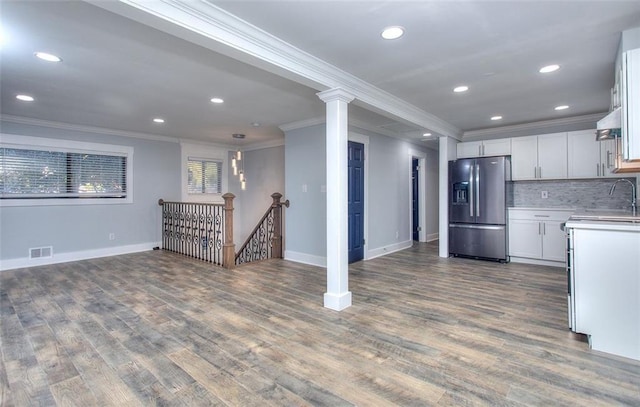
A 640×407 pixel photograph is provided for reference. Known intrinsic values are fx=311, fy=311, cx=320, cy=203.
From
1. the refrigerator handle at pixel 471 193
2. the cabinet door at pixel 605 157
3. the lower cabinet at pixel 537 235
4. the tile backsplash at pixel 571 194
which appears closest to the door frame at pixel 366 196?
the refrigerator handle at pixel 471 193

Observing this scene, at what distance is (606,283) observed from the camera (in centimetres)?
243

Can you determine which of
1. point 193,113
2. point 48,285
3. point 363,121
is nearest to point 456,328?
point 363,121

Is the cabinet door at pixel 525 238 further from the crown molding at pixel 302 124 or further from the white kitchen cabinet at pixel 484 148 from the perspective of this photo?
the crown molding at pixel 302 124

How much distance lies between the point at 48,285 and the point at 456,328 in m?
4.95

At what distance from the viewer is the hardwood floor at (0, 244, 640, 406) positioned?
6.18 ft

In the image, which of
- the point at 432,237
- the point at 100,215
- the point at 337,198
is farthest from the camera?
the point at 432,237

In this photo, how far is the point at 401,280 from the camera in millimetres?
4305

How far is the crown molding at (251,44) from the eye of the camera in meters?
1.89

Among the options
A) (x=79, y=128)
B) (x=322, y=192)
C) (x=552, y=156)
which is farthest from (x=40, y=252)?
(x=552, y=156)

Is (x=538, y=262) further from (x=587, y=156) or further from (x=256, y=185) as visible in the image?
(x=256, y=185)

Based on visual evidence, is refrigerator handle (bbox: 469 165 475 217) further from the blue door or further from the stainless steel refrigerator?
the blue door

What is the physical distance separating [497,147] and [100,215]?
747 centimetres

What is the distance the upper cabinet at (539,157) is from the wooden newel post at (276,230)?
14.0 feet

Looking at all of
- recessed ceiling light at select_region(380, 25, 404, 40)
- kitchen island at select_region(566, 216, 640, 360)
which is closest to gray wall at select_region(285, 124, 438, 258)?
recessed ceiling light at select_region(380, 25, 404, 40)
